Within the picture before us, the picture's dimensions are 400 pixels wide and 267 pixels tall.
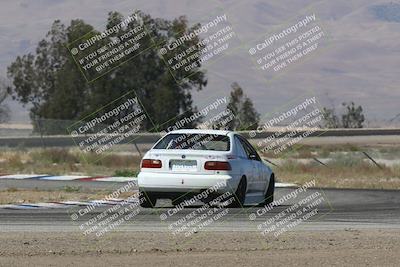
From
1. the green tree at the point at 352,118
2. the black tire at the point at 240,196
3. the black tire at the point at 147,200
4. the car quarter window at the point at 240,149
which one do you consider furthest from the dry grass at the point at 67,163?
the green tree at the point at 352,118

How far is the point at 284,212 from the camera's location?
19609 mm

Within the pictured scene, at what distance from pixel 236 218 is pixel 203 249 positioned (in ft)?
16.1

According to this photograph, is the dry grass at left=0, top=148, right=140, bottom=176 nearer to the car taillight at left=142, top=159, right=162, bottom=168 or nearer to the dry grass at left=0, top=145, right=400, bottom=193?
the dry grass at left=0, top=145, right=400, bottom=193

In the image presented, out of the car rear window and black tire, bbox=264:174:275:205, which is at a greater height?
the car rear window

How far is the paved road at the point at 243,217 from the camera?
16375mm

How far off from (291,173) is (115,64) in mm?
35734

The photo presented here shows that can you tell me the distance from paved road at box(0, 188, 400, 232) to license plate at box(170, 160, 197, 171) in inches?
28.6

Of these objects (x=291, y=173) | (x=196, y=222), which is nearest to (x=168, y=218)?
(x=196, y=222)

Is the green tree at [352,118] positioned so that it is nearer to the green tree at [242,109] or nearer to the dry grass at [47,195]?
the green tree at [242,109]

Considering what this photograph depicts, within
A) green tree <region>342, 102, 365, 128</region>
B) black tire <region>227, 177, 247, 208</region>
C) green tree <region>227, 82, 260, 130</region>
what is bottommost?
green tree <region>342, 102, 365, 128</region>

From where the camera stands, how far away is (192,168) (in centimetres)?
1939

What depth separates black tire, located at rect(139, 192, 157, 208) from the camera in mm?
19859

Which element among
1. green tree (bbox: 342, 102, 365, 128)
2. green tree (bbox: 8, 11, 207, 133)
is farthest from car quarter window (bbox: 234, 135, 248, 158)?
green tree (bbox: 342, 102, 365, 128)

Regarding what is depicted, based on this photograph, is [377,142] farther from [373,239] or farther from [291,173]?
[373,239]
